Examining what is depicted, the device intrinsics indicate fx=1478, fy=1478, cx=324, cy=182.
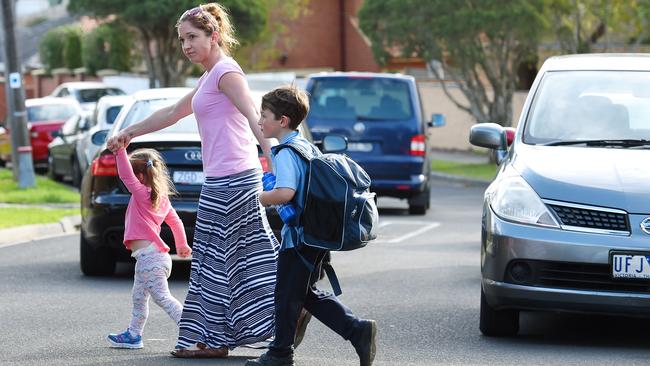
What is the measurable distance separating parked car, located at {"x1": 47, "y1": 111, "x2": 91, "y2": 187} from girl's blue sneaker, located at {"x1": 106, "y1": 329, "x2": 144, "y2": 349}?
1620 centimetres

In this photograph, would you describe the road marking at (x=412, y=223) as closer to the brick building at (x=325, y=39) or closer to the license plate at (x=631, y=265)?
the license plate at (x=631, y=265)

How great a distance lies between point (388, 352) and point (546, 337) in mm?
1175

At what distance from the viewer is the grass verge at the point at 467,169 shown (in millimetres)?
30172

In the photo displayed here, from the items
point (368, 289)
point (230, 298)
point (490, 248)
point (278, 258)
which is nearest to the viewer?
point (278, 258)

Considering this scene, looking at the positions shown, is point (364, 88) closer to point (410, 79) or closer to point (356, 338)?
point (410, 79)

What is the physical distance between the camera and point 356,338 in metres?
7.02

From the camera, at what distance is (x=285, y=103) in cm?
692

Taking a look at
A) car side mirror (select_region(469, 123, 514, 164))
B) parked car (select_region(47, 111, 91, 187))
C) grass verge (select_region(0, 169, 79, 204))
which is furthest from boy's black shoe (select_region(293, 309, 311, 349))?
parked car (select_region(47, 111, 91, 187))

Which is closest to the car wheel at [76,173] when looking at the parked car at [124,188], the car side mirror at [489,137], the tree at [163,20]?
the parked car at [124,188]

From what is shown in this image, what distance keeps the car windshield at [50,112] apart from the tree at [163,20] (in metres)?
9.94

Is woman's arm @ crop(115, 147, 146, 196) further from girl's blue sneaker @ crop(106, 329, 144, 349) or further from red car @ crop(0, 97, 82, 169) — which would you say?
red car @ crop(0, 97, 82, 169)

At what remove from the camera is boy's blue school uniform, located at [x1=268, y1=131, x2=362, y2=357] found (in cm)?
684

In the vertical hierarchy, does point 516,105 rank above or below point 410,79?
below

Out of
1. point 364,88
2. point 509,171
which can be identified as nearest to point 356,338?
point 509,171
